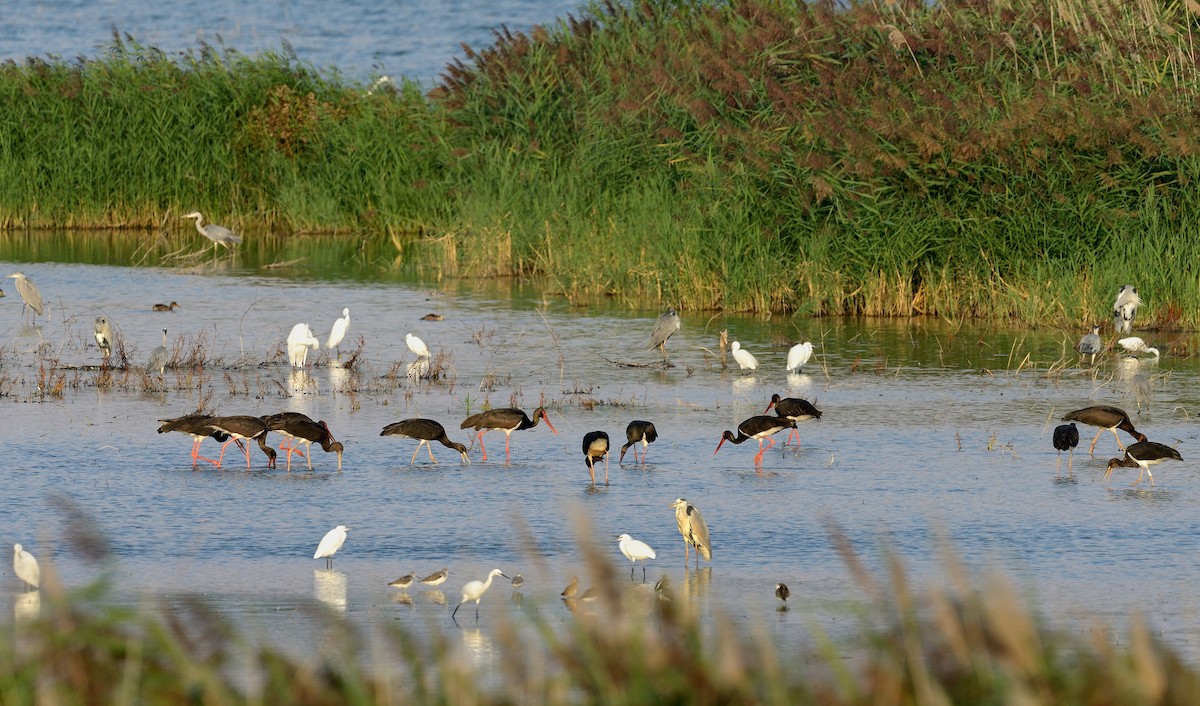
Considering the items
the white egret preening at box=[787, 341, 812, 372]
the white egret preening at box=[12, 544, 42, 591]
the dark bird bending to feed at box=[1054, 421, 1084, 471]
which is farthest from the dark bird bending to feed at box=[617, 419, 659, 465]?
the white egret preening at box=[12, 544, 42, 591]

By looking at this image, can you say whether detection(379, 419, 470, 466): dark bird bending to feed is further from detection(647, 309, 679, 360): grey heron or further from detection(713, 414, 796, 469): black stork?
detection(647, 309, 679, 360): grey heron

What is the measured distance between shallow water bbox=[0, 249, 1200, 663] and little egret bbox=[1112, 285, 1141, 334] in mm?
466

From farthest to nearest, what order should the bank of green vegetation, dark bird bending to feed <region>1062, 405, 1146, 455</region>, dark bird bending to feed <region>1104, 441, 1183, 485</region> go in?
the bank of green vegetation < dark bird bending to feed <region>1062, 405, 1146, 455</region> < dark bird bending to feed <region>1104, 441, 1183, 485</region>

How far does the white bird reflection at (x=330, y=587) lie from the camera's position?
25.8 feet

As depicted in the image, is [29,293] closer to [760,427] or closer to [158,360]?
[158,360]

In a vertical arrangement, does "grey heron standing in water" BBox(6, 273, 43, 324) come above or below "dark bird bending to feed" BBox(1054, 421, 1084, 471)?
above

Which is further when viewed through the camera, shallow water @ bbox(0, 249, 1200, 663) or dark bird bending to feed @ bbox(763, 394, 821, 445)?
dark bird bending to feed @ bbox(763, 394, 821, 445)

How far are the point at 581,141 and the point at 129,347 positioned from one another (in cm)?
761

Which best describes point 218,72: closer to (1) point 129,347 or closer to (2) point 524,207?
(2) point 524,207

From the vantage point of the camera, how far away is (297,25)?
77688 mm

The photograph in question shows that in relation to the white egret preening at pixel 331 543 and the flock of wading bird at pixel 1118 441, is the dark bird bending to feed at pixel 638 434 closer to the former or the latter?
the flock of wading bird at pixel 1118 441

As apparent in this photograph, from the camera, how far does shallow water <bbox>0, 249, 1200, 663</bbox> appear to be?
→ 321 inches

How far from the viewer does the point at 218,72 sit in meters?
30.3

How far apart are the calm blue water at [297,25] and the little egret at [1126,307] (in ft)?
162
